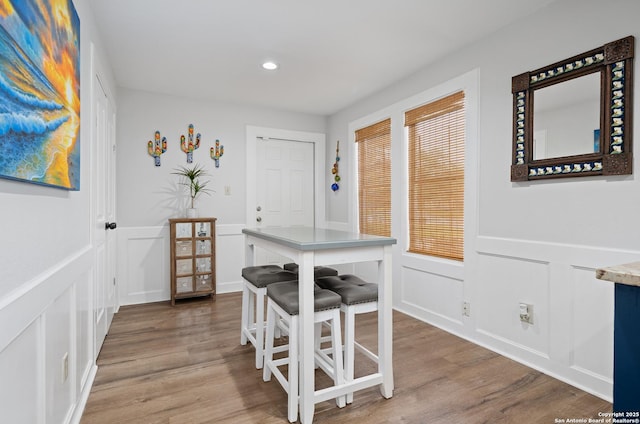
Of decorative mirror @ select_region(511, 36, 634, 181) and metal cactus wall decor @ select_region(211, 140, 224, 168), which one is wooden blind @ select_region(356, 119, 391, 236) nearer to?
decorative mirror @ select_region(511, 36, 634, 181)

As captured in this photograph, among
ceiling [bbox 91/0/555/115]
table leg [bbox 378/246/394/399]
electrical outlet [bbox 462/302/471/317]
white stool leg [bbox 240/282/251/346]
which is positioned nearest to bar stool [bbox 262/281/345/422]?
table leg [bbox 378/246/394/399]

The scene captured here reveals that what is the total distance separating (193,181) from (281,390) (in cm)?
277

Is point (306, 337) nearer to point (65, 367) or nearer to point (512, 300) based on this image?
point (65, 367)

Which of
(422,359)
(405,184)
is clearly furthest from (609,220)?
(405,184)

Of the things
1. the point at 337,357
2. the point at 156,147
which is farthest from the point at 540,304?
the point at 156,147

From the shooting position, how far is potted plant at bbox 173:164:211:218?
3.93 m

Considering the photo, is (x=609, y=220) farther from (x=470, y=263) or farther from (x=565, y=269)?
(x=470, y=263)

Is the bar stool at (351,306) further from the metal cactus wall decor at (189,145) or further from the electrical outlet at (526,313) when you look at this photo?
the metal cactus wall decor at (189,145)

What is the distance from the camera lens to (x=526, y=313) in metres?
2.33

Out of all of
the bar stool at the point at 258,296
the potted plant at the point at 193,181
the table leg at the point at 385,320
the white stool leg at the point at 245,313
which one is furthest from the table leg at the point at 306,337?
the potted plant at the point at 193,181

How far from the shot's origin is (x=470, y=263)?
2746mm

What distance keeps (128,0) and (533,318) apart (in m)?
3.36

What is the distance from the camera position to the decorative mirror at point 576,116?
6.07 ft

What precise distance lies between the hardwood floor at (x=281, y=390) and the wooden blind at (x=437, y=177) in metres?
0.84
